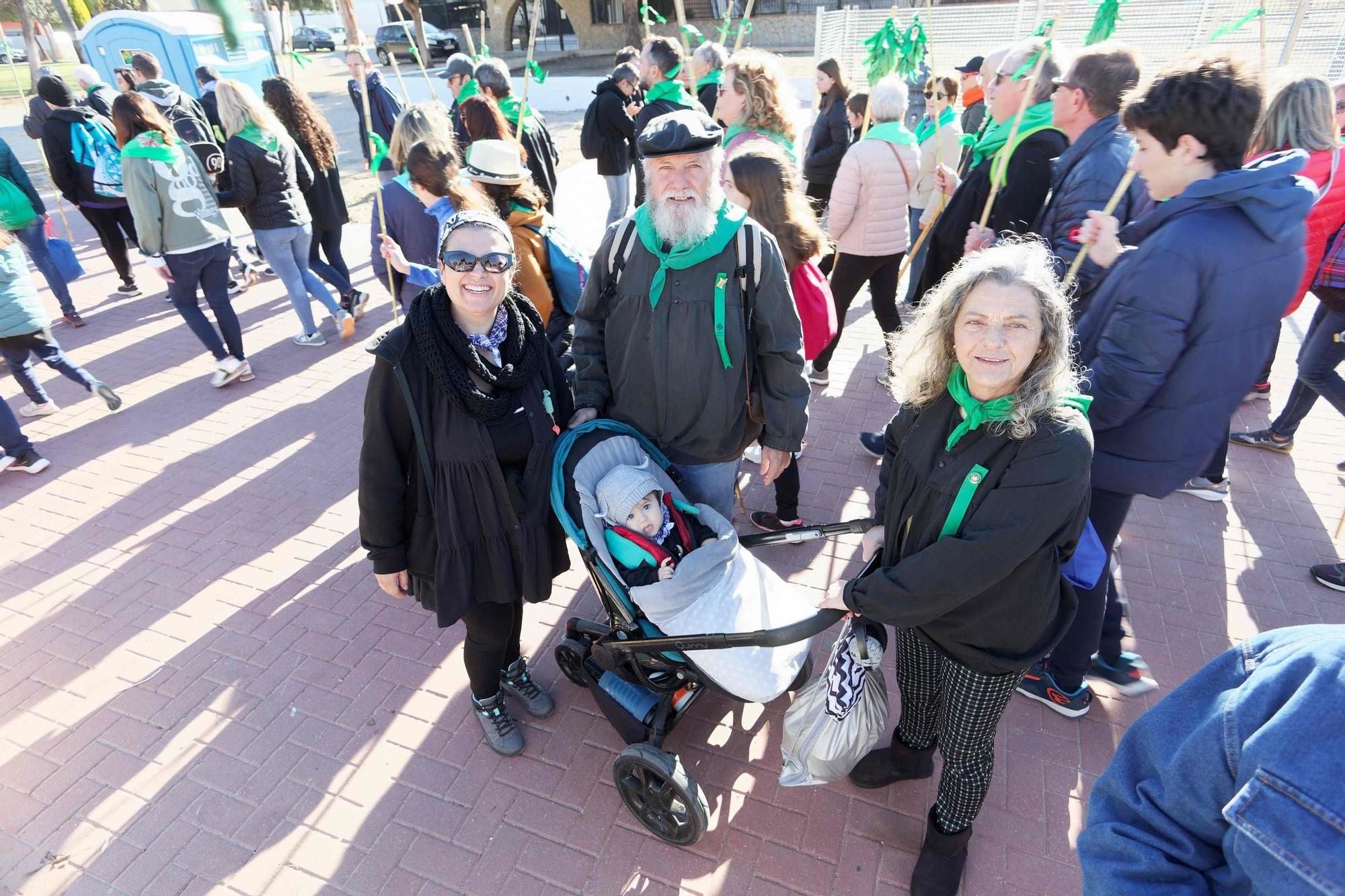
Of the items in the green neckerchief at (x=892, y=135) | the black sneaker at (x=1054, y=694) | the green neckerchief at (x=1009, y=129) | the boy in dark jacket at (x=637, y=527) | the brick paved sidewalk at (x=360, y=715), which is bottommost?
the brick paved sidewalk at (x=360, y=715)

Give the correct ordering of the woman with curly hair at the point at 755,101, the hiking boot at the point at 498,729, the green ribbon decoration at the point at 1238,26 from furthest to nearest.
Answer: the woman with curly hair at the point at 755,101 < the green ribbon decoration at the point at 1238,26 < the hiking boot at the point at 498,729

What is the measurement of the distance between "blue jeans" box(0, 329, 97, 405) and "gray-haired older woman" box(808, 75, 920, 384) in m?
5.53

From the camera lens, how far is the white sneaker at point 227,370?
575 centimetres

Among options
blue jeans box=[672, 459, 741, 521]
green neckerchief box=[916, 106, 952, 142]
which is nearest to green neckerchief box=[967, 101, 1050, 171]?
blue jeans box=[672, 459, 741, 521]

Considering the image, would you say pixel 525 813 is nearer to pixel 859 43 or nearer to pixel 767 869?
pixel 767 869

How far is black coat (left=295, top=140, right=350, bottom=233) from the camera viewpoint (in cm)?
617

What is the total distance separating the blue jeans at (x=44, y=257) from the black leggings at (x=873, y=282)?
6.94m

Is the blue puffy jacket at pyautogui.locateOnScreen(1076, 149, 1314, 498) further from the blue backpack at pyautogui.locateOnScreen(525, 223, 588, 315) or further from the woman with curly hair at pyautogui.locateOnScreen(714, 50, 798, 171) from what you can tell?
the woman with curly hair at pyautogui.locateOnScreen(714, 50, 798, 171)

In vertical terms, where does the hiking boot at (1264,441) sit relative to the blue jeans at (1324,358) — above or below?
below

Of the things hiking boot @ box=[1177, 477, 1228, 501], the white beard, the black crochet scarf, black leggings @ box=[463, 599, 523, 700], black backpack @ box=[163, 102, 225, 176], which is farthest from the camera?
black backpack @ box=[163, 102, 225, 176]

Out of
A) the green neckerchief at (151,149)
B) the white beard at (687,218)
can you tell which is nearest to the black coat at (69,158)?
the green neckerchief at (151,149)

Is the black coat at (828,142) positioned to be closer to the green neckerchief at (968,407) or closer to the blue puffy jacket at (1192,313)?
the blue puffy jacket at (1192,313)

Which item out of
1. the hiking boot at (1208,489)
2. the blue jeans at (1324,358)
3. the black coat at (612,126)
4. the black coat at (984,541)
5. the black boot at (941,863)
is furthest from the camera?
the black coat at (612,126)

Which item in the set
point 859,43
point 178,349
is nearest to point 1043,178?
point 178,349
